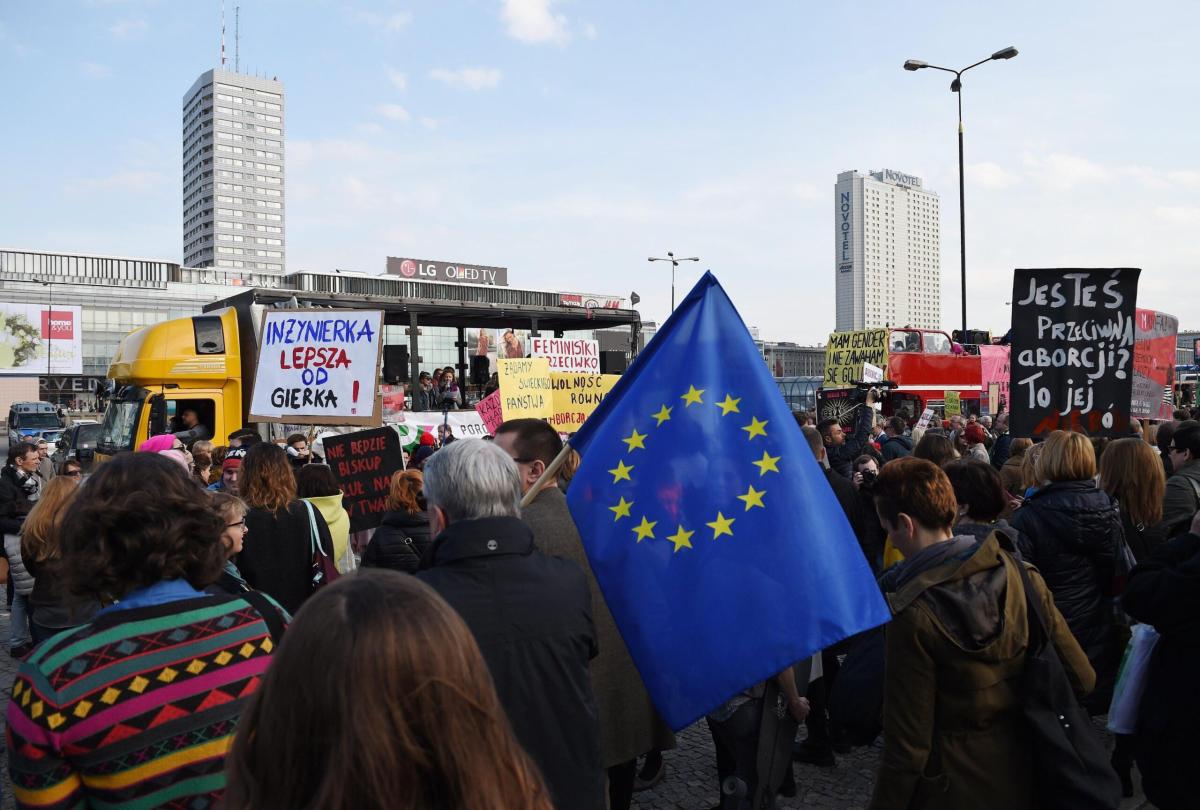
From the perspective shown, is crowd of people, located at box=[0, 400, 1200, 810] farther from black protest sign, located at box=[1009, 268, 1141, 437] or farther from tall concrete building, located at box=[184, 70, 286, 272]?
tall concrete building, located at box=[184, 70, 286, 272]

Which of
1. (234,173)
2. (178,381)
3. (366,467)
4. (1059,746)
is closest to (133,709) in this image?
(1059,746)

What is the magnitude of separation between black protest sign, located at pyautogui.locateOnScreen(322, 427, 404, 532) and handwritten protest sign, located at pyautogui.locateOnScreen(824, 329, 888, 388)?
19230 mm

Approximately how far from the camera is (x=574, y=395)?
10078mm

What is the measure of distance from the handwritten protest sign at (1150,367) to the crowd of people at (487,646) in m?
5.71

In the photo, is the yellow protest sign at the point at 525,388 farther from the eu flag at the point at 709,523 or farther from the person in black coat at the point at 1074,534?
the eu flag at the point at 709,523

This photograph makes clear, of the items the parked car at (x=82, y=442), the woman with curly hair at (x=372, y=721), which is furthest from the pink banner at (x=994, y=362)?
the woman with curly hair at (x=372, y=721)

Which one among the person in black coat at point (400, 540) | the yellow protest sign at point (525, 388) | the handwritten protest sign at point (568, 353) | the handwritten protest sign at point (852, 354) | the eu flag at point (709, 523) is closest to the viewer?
the eu flag at point (709, 523)

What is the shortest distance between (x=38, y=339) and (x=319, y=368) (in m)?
57.3

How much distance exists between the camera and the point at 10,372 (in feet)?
178

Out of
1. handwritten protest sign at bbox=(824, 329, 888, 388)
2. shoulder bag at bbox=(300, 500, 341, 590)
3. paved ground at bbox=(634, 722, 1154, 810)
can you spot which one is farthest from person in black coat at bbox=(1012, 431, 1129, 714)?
handwritten protest sign at bbox=(824, 329, 888, 388)

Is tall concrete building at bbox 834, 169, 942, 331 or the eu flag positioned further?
tall concrete building at bbox 834, 169, 942, 331

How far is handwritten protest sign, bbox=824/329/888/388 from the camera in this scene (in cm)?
2409

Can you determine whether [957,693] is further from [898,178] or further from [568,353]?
[898,178]

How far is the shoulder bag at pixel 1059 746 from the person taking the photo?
2500 millimetres
